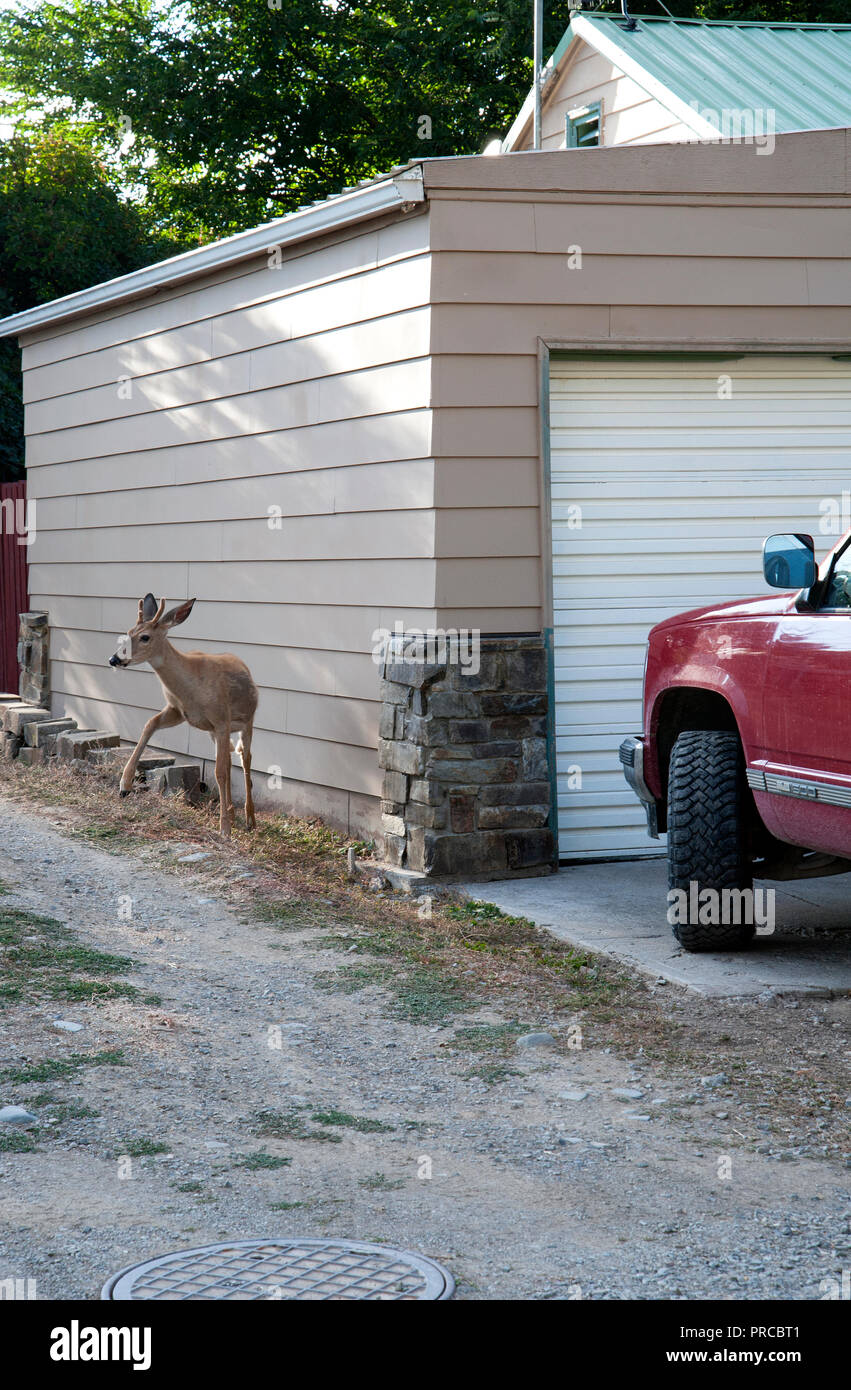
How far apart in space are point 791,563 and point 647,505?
269cm

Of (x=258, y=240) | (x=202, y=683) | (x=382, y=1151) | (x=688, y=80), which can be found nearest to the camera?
(x=382, y=1151)

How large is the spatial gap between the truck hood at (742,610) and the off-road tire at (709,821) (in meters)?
0.55

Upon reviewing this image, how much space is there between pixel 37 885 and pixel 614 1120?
4436 millimetres

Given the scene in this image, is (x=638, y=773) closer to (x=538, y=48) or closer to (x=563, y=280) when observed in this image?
(x=563, y=280)

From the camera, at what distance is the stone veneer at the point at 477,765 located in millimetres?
7930

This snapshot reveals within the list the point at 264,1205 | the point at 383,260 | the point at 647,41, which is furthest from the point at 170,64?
the point at 264,1205

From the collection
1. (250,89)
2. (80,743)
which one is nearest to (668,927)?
(80,743)

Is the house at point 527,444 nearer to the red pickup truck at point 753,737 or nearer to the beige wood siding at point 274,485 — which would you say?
the beige wood siding at point 274,485

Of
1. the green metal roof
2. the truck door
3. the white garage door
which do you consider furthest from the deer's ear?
the green metal roof

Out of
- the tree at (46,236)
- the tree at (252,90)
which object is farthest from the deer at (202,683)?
the tree at (252,90)

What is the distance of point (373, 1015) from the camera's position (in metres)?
5.91

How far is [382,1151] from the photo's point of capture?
4.48 meters

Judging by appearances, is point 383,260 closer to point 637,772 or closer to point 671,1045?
point 637,772

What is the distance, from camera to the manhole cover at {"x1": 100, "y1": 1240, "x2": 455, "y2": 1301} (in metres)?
3.45
